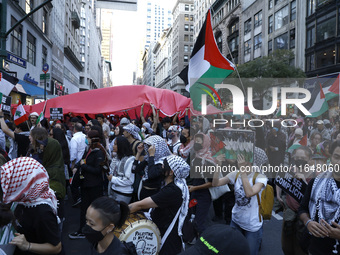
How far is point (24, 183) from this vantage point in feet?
7.74

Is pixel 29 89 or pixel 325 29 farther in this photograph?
pixel 325 29

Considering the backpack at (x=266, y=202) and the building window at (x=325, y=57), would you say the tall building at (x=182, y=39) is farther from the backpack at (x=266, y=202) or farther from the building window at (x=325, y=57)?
the backpack at (x=266, y=202)

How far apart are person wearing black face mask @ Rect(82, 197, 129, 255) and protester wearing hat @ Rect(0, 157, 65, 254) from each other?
1.11 ft

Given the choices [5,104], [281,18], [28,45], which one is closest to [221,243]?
[5,104]

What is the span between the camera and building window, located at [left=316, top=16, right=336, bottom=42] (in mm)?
26703

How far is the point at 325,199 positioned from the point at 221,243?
1.62 m

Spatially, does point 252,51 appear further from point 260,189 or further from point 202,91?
point 260,189

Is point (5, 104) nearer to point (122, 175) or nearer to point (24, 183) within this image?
point (122, 175)

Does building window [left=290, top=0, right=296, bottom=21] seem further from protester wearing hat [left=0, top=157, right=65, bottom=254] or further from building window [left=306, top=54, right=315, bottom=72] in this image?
protester wearing hat [left=0, top=157, right=65, bottom=254]

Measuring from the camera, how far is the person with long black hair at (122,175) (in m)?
4.69

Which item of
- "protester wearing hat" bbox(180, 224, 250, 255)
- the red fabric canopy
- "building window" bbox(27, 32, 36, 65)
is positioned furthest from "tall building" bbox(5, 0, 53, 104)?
"protester wearing hat" bbox(180, 224, 250, 255)

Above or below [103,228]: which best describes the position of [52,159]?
above

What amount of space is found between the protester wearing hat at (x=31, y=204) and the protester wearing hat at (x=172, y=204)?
3.03 feet

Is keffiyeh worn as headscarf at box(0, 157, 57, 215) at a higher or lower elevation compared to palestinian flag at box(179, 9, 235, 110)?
lower
